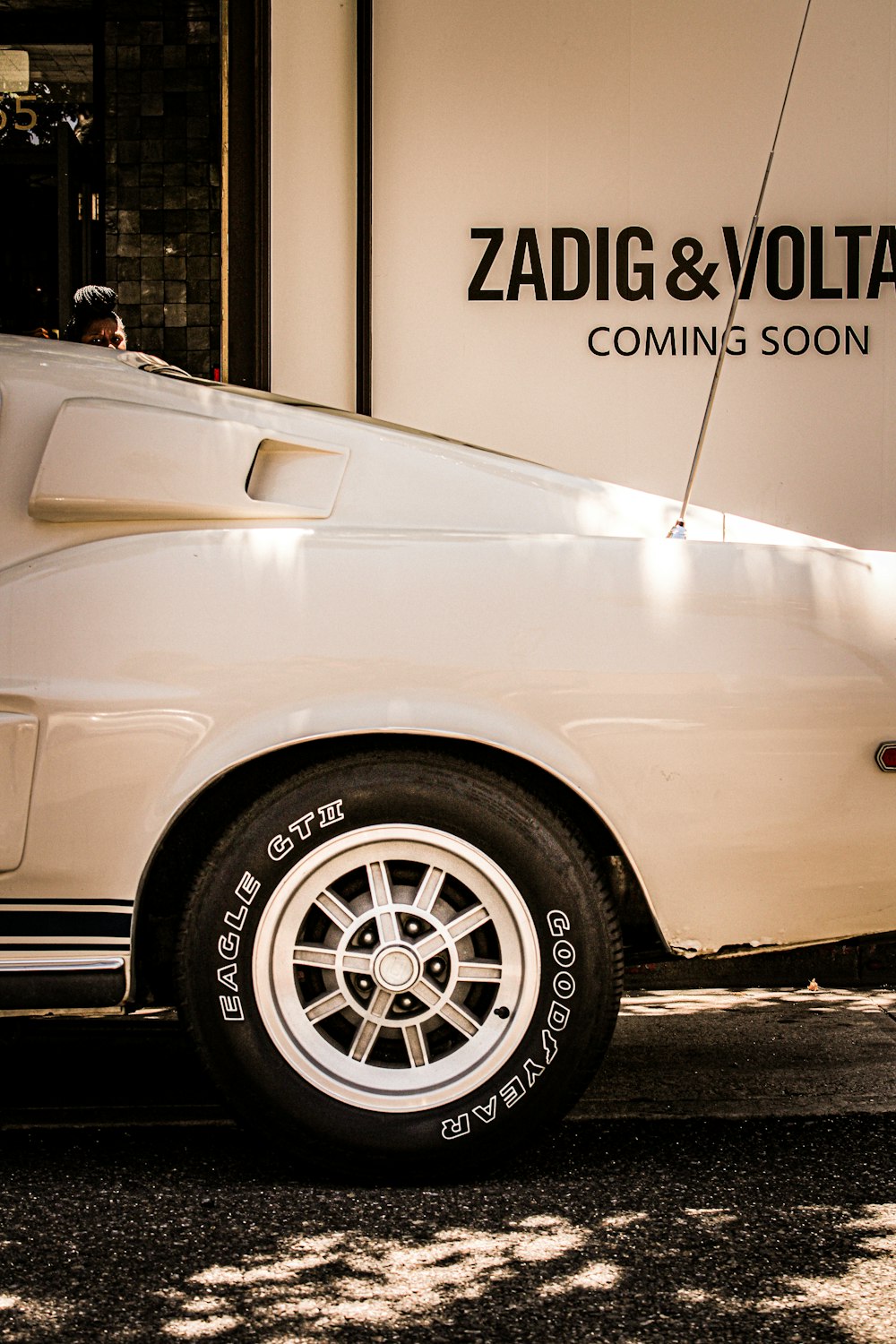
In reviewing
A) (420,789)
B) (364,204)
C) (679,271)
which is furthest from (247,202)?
(420,789)

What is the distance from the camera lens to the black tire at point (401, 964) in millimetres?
3031

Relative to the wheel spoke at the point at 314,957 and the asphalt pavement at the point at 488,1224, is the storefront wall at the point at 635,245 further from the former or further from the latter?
the wheel spoke at the point at 314,957

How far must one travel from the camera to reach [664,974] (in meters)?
4.32

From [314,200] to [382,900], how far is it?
189 inches

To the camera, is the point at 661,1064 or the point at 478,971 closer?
the point at 478,971

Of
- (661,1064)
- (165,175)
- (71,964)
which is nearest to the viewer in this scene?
(71,964)

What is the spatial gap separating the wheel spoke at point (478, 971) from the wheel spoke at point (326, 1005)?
239mm

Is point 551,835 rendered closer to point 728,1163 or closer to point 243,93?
point 728,1163

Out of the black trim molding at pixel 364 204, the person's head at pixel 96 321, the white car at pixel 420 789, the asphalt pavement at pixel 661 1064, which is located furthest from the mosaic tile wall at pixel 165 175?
the white car at pixel 420 789

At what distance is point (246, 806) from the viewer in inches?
122

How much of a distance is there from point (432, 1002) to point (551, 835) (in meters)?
0.41

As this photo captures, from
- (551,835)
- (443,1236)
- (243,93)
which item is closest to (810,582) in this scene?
(551,835)

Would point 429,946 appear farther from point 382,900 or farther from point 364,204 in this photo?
point 364,204

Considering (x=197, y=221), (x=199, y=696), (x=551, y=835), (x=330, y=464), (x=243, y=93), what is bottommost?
(x=551, y=835)
